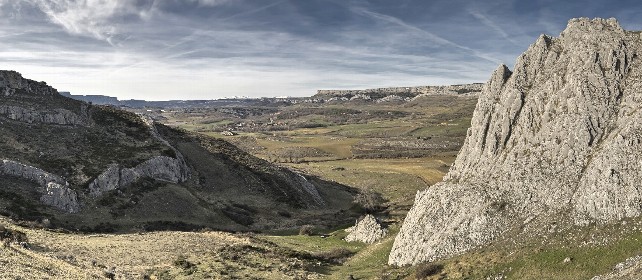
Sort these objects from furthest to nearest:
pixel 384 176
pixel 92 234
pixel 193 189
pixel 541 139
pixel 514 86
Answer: pixel 384 176, pixel 193 189, pixel 92 234, pixel 514 86, pixel 541 139

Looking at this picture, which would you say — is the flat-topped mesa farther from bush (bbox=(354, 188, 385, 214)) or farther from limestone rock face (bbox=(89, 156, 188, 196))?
bush (bbox=(354, 188, 385, 214))

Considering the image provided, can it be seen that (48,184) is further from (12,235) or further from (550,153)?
(550,153)

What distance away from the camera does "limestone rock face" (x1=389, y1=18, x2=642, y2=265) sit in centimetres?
3897

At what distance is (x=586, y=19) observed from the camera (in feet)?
171

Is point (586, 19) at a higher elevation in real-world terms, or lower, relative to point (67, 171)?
higher

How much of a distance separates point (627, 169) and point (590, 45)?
53.4 feet

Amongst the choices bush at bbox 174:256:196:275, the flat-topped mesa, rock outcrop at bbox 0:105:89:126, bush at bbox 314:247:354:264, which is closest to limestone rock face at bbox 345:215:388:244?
bush at bbox 314:247:354:264

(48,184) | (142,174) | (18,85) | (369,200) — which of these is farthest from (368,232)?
(18,85)

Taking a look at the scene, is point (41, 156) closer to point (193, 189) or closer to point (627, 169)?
point (193, 189)

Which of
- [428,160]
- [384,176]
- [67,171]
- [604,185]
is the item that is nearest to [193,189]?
[67,171]

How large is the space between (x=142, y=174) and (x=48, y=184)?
18375mm

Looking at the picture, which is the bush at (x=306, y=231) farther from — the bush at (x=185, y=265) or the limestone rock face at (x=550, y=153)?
the limestone rock face at (x=550, y=153)

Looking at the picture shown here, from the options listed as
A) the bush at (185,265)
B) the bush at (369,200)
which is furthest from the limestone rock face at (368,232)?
the bush at (369,200)

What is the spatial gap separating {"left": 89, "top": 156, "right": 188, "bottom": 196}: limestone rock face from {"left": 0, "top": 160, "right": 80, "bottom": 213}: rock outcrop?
474cm
